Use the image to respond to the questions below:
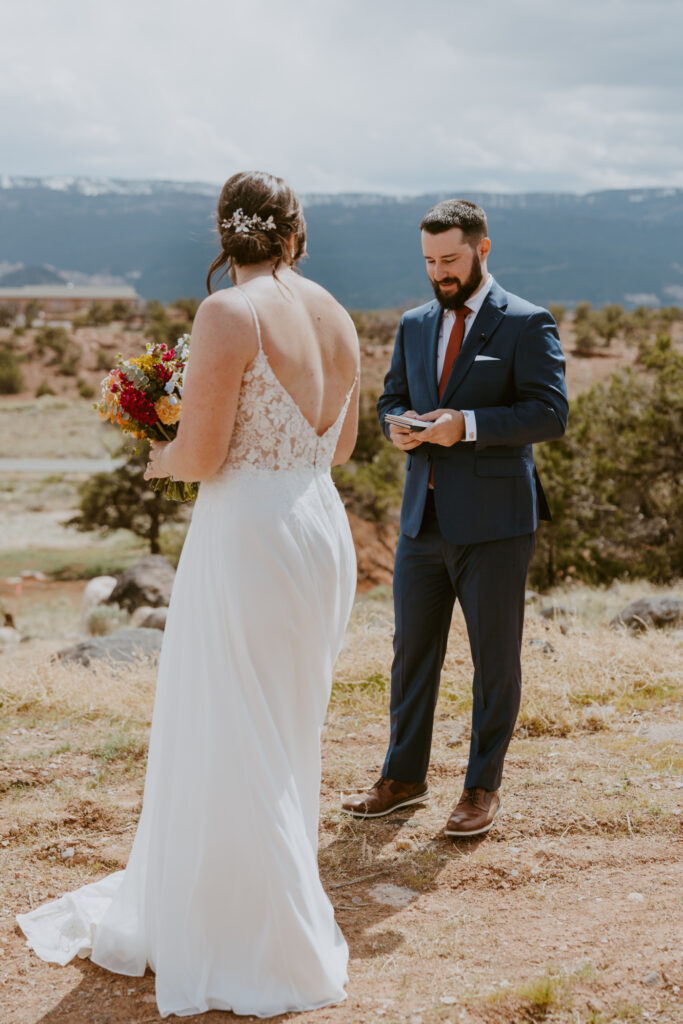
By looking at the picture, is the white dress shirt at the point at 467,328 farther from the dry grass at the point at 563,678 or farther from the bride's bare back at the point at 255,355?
the dry grass at the point at 563,678

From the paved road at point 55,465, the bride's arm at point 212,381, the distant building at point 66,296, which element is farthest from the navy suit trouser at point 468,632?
the distant building at point 66,296

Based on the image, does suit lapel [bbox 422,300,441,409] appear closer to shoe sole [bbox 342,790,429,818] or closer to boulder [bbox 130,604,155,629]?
shoe sole [bbox 342,790,429,818]

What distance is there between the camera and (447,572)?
4004 mm

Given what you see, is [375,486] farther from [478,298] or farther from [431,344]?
[478,298]

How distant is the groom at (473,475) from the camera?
371 centimetres

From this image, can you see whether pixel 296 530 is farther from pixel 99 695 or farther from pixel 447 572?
pixel 99 695

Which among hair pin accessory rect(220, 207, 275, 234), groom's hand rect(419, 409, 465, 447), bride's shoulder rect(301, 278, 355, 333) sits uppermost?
hair pin accessory rect(220, 207, 275, 234)

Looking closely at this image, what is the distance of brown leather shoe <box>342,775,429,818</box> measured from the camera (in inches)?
162

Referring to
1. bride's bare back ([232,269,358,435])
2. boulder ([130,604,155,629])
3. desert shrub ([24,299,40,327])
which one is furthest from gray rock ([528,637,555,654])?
desert shrub ([24,299,40,327])

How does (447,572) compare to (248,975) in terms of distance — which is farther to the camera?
(447,572)

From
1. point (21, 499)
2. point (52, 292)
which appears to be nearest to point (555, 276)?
point (52, 292)

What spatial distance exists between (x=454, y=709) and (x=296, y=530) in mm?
2862

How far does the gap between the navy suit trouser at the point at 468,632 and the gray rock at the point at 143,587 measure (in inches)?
401

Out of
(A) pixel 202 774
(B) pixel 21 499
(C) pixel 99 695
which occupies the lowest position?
(B) pixel 21 499
